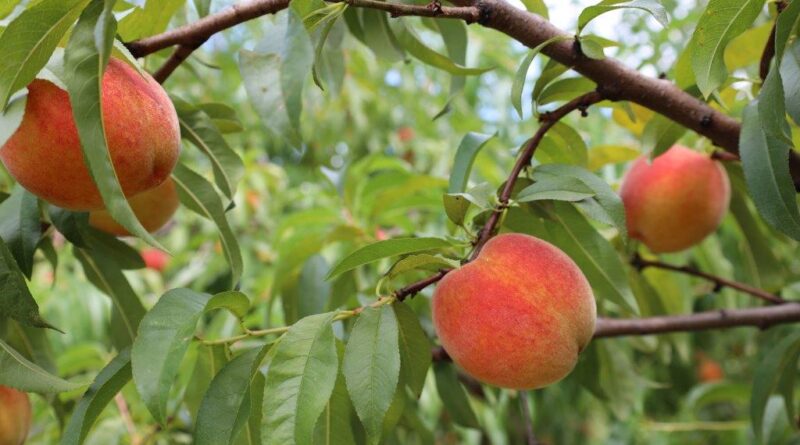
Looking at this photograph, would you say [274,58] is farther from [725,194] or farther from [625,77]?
[725,194]

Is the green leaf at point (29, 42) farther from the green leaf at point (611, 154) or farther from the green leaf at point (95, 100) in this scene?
the green leaf at point (611, 154)

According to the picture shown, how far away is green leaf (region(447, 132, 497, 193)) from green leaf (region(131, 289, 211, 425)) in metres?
0.32

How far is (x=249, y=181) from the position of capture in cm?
244

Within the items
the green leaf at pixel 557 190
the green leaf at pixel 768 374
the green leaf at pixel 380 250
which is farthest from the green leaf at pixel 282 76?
the green leaf at pixel 768 374

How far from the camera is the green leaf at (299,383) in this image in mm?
577

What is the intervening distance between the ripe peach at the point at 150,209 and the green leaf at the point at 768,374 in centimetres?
75

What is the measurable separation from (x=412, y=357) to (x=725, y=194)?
1.80 feet

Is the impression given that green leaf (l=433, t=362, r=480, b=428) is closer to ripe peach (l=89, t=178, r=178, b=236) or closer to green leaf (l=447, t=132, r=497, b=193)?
green leaf (l=447, t=132, r=497, b=193)

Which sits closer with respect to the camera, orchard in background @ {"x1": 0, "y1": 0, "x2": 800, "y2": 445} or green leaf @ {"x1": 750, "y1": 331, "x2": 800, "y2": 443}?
orchard in background @ {"x1": 0, "y1": 0, "x2": 800, "y2": 445}

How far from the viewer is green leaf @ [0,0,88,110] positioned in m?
0.58

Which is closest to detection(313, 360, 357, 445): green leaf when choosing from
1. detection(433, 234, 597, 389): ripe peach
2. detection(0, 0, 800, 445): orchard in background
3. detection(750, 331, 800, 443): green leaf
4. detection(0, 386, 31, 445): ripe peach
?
detection(0, 0, 800, 445): orchard in background

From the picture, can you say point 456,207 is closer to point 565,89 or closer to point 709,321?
point 565,89

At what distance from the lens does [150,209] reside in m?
0.90

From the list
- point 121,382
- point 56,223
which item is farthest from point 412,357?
point 56,223
